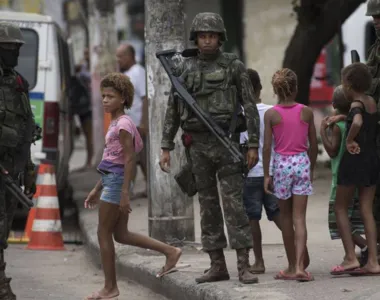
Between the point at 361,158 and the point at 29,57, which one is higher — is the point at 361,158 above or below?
below

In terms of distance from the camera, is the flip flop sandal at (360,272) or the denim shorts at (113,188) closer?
the flip flop sandal at (360,272)

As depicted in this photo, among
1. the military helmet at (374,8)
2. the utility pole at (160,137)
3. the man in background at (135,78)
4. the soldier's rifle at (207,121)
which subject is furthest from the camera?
the man in background at (135,78)

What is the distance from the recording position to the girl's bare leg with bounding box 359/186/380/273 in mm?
7879

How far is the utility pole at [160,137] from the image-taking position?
391 inches

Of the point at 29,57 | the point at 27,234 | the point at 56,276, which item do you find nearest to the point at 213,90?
the point at 56,276

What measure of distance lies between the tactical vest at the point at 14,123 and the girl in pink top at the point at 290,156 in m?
1.63

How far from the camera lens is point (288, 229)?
7965 millimetres

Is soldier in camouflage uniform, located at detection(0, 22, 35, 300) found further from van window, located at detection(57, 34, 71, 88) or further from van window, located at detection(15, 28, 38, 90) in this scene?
van window, located at detection(57, 34, 71, 88)

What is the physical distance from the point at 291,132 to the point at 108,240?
1.46m

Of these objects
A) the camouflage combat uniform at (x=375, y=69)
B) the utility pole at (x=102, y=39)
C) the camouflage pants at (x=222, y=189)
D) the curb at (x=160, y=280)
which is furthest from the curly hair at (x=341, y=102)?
the utility pole at (x=102, y=39)

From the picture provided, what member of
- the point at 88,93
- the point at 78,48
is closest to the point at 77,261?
the point at 88,93

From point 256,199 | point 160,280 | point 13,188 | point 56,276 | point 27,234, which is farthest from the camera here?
point 27,234

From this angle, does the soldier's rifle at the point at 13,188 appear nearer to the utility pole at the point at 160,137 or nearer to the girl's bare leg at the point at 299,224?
the girl's bare leg at the point at 299,224

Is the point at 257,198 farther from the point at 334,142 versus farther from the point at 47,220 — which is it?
the point at 47,220
